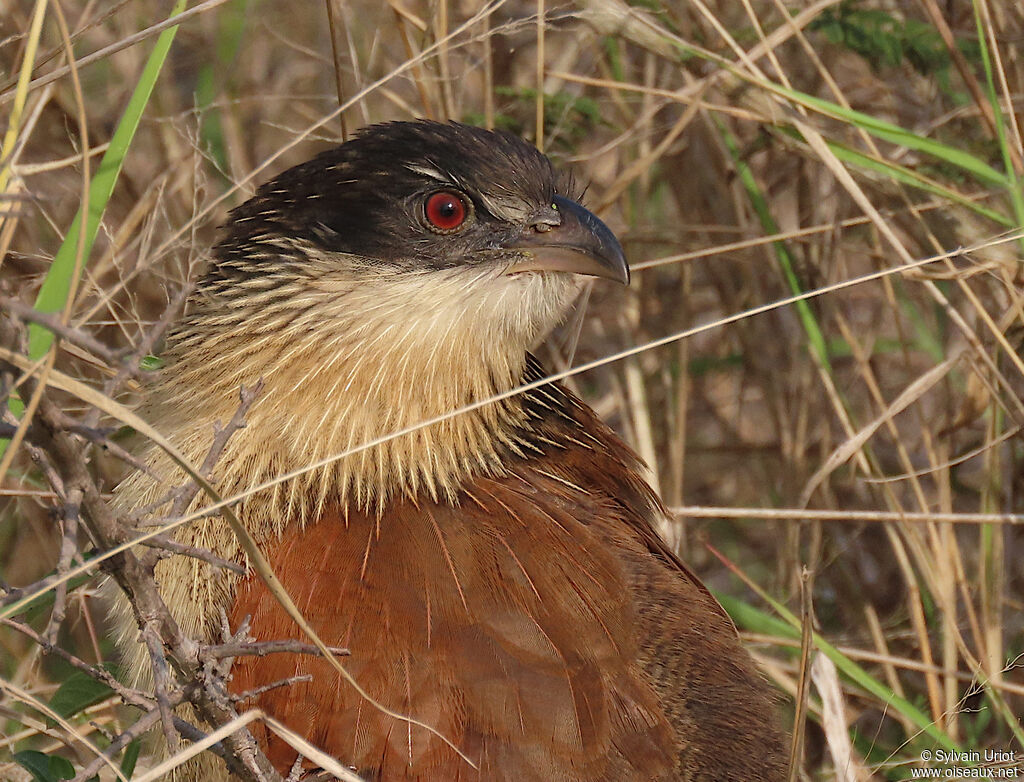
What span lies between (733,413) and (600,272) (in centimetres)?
187

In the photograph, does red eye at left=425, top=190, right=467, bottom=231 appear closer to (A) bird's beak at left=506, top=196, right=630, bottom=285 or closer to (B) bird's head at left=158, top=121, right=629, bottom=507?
(B) bird's head at left=158, top=121, right=629, bottom=507

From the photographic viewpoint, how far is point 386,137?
2199 mm

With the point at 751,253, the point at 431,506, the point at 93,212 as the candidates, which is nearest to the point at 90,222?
the point at 93,212

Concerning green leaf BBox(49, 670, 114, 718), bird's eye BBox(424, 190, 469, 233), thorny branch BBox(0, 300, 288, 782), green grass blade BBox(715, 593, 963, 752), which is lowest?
green grass blade BBox(715, 593, 963, 752)

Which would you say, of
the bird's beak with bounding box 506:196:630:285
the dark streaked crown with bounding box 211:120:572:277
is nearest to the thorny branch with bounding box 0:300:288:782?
the dark streaked crown with bounding box 211:120:572:277

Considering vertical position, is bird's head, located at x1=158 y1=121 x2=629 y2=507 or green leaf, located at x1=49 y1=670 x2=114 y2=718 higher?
bird's head, located at x1=158 y1=121 x2=629 y2=507

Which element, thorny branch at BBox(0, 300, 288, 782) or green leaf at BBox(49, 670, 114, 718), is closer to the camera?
thorny branch at BBox(0, 300, 288, 782)

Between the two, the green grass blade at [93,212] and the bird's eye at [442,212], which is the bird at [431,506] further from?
the green grass blade at [93,212]

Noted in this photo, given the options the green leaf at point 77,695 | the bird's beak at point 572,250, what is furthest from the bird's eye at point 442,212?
the green leaf at point 77,695

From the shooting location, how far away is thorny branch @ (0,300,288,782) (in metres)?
1.17

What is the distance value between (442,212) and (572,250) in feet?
0.85

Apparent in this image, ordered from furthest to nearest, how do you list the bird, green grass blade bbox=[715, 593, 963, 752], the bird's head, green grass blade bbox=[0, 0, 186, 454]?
green grass blade bbox=[715, 593, 963, 752] → the bird's head → the bird → green grass blade bbox=[0, 0, 186, 454]

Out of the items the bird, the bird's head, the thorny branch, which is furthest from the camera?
the bird's head

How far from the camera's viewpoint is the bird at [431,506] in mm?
1811
